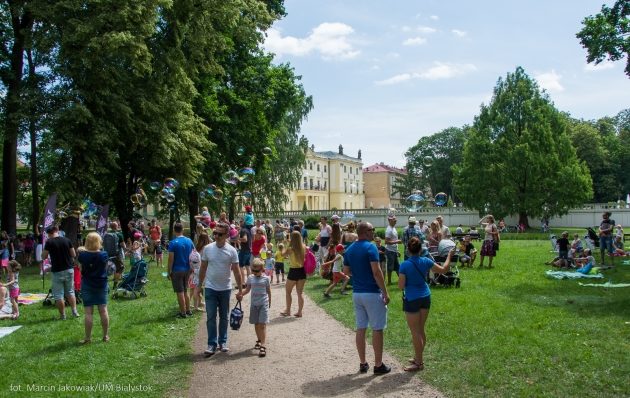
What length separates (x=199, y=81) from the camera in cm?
2827

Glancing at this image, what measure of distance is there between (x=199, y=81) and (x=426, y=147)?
226 feet

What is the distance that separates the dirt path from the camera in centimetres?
666

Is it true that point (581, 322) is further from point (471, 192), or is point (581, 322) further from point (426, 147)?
point (426, 147)

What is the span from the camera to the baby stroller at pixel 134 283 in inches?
565

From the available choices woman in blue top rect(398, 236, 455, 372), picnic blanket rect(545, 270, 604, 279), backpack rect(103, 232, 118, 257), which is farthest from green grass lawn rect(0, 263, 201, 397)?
picnic blanket rect(545, 270, 604, 279)

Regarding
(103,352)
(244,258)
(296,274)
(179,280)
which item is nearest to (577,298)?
(296,274)

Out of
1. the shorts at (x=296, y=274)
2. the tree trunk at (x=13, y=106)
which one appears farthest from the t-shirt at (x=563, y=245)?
the tree trunk at (x=13, y=106)

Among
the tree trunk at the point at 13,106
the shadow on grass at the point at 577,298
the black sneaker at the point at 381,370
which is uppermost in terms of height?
the tree trunk at the point at 13,106

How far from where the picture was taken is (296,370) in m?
7.55

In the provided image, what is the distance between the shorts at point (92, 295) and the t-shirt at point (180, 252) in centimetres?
195

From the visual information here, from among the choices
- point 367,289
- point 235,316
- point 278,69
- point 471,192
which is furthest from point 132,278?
point 471,192

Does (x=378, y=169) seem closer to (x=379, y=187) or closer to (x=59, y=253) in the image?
(x=379, y=187)

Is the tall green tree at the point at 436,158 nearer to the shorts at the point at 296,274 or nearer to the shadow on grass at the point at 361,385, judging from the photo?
the shorts at the point at 296,274

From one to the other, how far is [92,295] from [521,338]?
22.2ft
